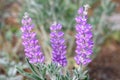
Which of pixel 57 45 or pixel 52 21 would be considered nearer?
pixel 57 45

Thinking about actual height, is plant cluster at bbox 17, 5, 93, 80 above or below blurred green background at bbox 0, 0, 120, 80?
above

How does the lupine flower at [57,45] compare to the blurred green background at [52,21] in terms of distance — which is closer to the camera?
the lupine flower at [57,45]

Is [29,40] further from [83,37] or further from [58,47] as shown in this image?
[83,37]

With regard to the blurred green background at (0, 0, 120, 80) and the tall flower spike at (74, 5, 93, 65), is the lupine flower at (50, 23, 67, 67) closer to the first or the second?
the tall flower spike at (74, 5, 93, 65)

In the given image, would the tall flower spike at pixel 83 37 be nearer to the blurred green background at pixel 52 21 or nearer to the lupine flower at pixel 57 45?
the lupine flower at pixel 57 45

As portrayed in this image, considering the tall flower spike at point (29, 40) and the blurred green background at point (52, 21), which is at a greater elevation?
the tall flower spike at point (29, 40)

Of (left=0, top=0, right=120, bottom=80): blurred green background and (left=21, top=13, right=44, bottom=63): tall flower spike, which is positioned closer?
(left=21, top=13, right=44, bottom=63): tall flower spike

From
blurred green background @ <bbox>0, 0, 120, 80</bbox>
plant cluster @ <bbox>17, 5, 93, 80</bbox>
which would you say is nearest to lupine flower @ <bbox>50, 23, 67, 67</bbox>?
plant cluster @ <bbox>17, 5, 93, 80</bbox>

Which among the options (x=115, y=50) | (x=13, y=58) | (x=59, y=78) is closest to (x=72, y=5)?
(x=13, y=58)

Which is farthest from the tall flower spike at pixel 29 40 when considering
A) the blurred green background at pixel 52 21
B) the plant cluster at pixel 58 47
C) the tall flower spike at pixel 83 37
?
the blurred green background at pixel 52 21

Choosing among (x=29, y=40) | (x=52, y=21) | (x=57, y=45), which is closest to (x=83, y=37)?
(x=57, y=45)

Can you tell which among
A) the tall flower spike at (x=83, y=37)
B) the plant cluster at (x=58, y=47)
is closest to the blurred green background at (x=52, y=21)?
the plant cluster at (x=58, y=47)
